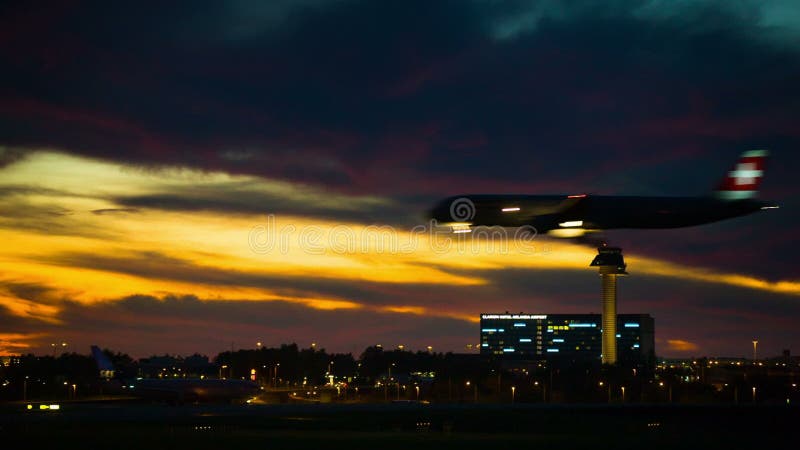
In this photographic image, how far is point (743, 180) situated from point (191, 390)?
2209 inches

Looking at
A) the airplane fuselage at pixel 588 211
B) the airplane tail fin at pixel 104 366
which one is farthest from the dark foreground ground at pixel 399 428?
the airplane tail fin at pixel 104 366

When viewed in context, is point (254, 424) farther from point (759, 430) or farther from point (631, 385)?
point (631, 385)

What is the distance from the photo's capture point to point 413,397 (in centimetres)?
12181

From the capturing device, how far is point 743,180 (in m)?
69.1

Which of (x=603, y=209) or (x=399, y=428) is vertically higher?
(x=603, y=209)

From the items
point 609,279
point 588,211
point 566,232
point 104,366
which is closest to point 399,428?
point 566,232

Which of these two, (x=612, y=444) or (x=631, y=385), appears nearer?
(x=612, y=444)

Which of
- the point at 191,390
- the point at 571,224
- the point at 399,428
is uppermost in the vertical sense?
the point at 571,224

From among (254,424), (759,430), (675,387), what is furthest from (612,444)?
(675,387)

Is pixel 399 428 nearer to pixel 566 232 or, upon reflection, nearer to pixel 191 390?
pixel 566 232

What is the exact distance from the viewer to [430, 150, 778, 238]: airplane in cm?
6512

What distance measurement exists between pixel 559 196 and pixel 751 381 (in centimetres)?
8400

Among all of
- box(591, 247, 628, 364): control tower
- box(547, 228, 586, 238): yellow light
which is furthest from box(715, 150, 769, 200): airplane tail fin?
box(591, 247, 628, 364): control tower

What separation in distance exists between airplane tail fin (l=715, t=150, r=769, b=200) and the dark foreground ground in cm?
1804
